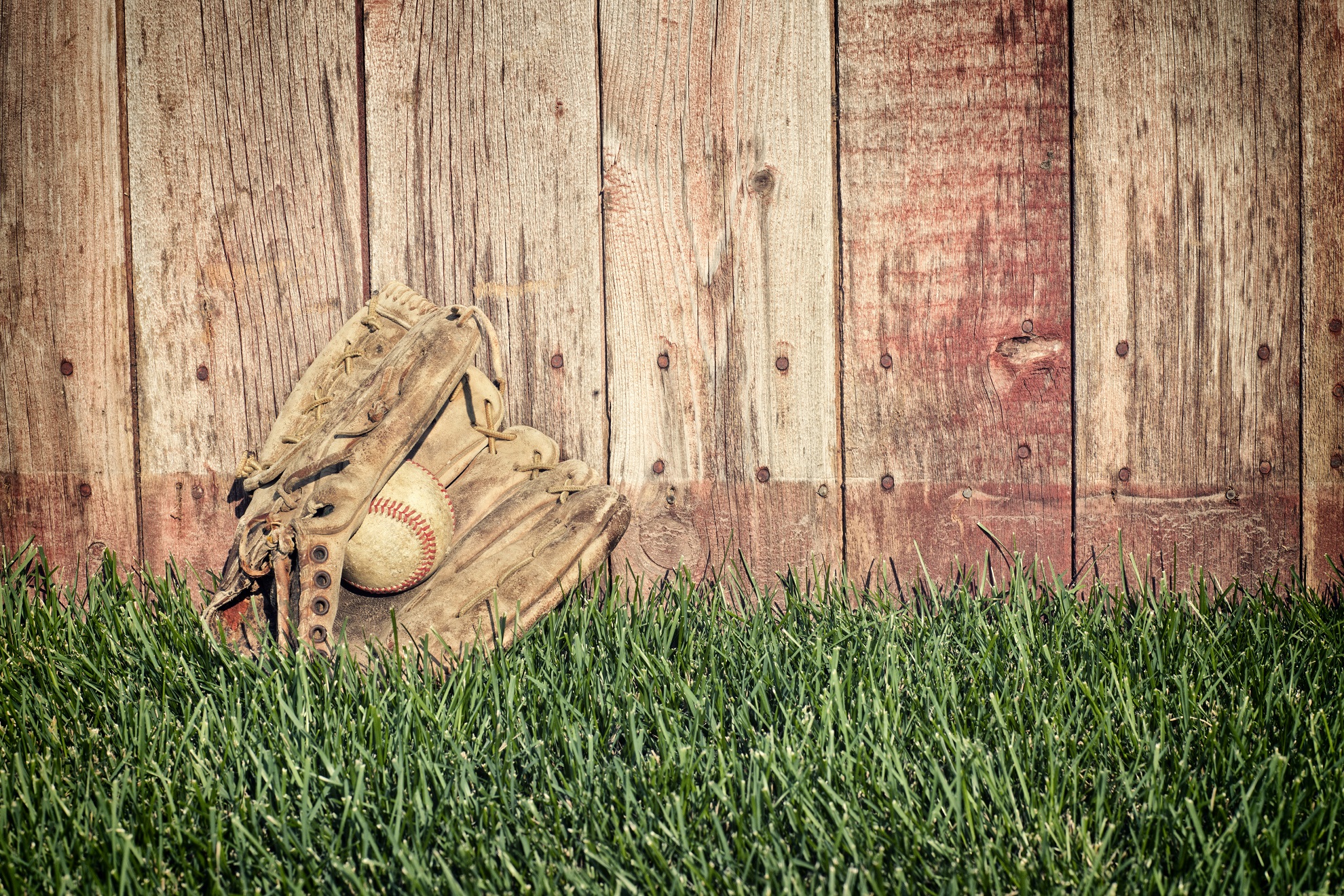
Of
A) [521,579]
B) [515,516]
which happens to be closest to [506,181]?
[515,516]

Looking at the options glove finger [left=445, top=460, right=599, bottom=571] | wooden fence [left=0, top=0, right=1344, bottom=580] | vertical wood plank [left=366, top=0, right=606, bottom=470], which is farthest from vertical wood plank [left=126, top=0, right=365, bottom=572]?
glove finger [left=445, top=460, right=599, bottom=571]

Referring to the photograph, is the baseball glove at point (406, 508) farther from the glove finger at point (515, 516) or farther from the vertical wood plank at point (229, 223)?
the vertical wood plank at point (229, 223)

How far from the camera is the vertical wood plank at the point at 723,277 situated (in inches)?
86.9

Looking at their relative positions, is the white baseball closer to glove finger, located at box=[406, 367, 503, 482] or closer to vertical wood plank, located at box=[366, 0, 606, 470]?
glove finger, located at box=[406, 367, 503, 482]

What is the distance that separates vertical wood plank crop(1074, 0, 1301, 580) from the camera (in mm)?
Result: 2107

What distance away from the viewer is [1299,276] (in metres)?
2.12

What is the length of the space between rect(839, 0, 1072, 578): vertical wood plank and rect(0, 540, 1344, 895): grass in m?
0.29

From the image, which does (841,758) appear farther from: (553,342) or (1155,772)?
(553,342)

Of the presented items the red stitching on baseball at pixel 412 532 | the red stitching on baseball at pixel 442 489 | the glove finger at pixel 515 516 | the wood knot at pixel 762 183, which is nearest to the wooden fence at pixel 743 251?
the wood knot at pixel 762 183

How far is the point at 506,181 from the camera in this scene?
2264mm

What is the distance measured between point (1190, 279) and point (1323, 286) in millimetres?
315

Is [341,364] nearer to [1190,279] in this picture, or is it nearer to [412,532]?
[412,532]

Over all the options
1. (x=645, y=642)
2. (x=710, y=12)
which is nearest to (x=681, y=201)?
(x=710, y=12)

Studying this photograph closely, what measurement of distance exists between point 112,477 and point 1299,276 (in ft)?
10.4
